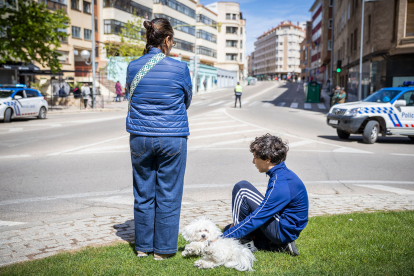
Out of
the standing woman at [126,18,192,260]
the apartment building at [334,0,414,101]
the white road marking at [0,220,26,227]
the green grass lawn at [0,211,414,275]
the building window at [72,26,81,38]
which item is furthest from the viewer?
the building window at [72,26,81,38]

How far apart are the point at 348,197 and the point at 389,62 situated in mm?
22568

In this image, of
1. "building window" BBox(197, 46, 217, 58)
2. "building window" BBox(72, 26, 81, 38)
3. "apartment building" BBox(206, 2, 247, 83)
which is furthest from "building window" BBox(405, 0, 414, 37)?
"apartment building" BBox(206, 2, 247, 83)

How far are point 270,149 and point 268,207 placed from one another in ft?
1.63

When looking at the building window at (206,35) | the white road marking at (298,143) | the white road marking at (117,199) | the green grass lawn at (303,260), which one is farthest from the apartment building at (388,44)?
the building window at (206,35)

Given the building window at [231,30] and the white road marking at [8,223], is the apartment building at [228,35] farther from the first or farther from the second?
the white road marking at [8,223]

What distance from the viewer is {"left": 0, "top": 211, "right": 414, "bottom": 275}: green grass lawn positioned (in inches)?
122

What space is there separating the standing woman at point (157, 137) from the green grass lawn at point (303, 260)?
234 millimetres

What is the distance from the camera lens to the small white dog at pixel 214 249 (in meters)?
3.13

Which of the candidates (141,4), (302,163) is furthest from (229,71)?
(302,163)

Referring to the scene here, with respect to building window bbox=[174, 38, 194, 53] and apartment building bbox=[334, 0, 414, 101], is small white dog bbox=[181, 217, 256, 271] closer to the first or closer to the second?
apartment building bbox=[334, 0, 414, 101]

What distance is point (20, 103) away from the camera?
19.1 metres

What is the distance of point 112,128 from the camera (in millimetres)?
16016

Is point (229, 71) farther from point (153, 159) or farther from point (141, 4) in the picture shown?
point (153, 159)

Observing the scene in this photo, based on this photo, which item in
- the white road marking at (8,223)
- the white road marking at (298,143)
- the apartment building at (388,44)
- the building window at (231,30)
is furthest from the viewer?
the building window at (231,30)
